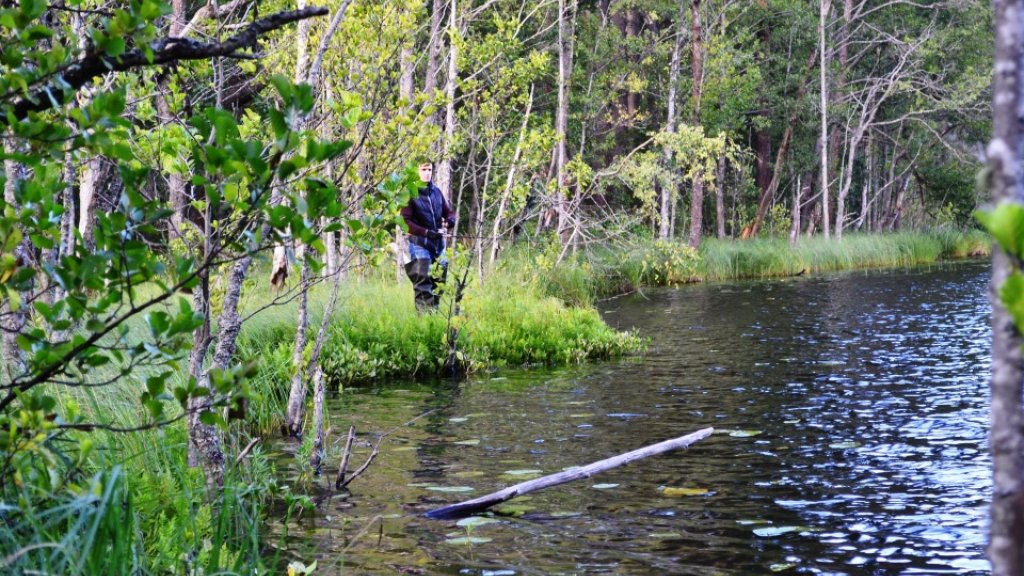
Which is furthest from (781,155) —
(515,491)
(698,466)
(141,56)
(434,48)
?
(141,56)

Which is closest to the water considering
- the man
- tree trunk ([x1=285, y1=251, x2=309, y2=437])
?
tree trunk ([x1=285, y1=251, x2=309, y2=437])

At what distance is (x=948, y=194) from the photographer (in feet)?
142

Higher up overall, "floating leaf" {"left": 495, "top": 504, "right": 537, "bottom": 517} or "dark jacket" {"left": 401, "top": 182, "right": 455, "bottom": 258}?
"dark jacket" {"left": 401, "top": 182, "right": 455, "bottom": 258}

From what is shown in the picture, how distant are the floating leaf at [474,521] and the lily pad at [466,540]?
0.69 feet

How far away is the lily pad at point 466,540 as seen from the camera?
551 cm

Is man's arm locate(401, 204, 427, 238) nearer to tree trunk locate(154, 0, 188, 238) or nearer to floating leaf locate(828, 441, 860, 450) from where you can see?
tree trunk locate(154, 0, 188, 238)

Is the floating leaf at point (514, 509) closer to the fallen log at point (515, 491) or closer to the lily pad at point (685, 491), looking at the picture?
the fallen log at point (515, 491)

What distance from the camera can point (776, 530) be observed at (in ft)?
18.7

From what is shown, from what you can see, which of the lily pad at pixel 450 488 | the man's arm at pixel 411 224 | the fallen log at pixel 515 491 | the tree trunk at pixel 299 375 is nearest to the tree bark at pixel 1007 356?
the fallen log at pixel 515 491

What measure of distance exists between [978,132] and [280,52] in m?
40.9

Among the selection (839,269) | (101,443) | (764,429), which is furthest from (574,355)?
(839,269)

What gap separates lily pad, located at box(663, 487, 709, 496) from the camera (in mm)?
6465

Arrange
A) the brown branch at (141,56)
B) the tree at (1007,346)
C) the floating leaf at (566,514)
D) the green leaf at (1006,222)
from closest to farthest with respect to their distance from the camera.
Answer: the green leaf at (1006,222), the tree at (1007,346), the brown branch at (141,56), the floating leaf at (566,514)

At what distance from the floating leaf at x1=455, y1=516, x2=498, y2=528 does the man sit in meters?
6.34
